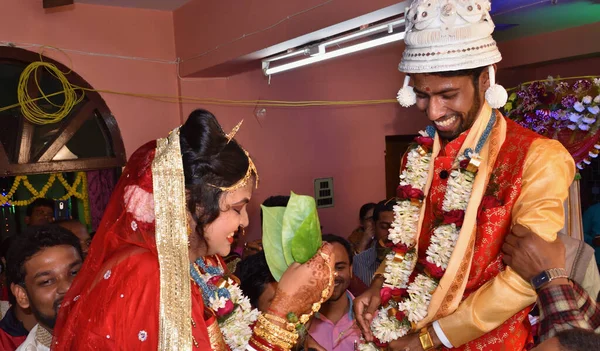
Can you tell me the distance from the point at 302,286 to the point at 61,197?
4.93 m

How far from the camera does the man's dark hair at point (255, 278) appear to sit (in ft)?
9.07

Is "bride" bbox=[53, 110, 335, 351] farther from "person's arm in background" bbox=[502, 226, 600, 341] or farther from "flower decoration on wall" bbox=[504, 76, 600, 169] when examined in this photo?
"flower decoration on wall" bbox=[504, 76, 600, 169]

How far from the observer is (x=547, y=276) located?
1906 millimetres

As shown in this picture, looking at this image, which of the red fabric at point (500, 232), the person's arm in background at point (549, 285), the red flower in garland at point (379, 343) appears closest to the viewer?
the person's arm in background at point (549, 285)

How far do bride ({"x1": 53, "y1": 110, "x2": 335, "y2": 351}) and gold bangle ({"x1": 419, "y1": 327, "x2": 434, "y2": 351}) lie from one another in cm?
43

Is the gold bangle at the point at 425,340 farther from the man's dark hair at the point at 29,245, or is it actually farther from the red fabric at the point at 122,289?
the man's dark hair at the point at 29,245

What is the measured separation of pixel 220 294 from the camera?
2.22m

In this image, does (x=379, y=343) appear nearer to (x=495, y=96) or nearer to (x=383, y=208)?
(x=495, y=96)

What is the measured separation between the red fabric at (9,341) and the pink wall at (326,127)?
12.3 feet

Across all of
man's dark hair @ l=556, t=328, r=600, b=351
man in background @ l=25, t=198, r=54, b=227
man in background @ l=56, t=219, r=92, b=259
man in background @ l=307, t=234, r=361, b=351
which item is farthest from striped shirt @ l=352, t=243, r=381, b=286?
man's dark hair @ l=556, t=328, r=600, b=351

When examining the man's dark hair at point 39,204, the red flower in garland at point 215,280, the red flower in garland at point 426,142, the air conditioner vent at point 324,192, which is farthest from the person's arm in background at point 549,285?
the air conditioner vent at point 324,192

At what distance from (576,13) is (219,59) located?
3.93 m

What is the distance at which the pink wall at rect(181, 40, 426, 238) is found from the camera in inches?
270

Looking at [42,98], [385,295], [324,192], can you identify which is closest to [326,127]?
[324,192]
